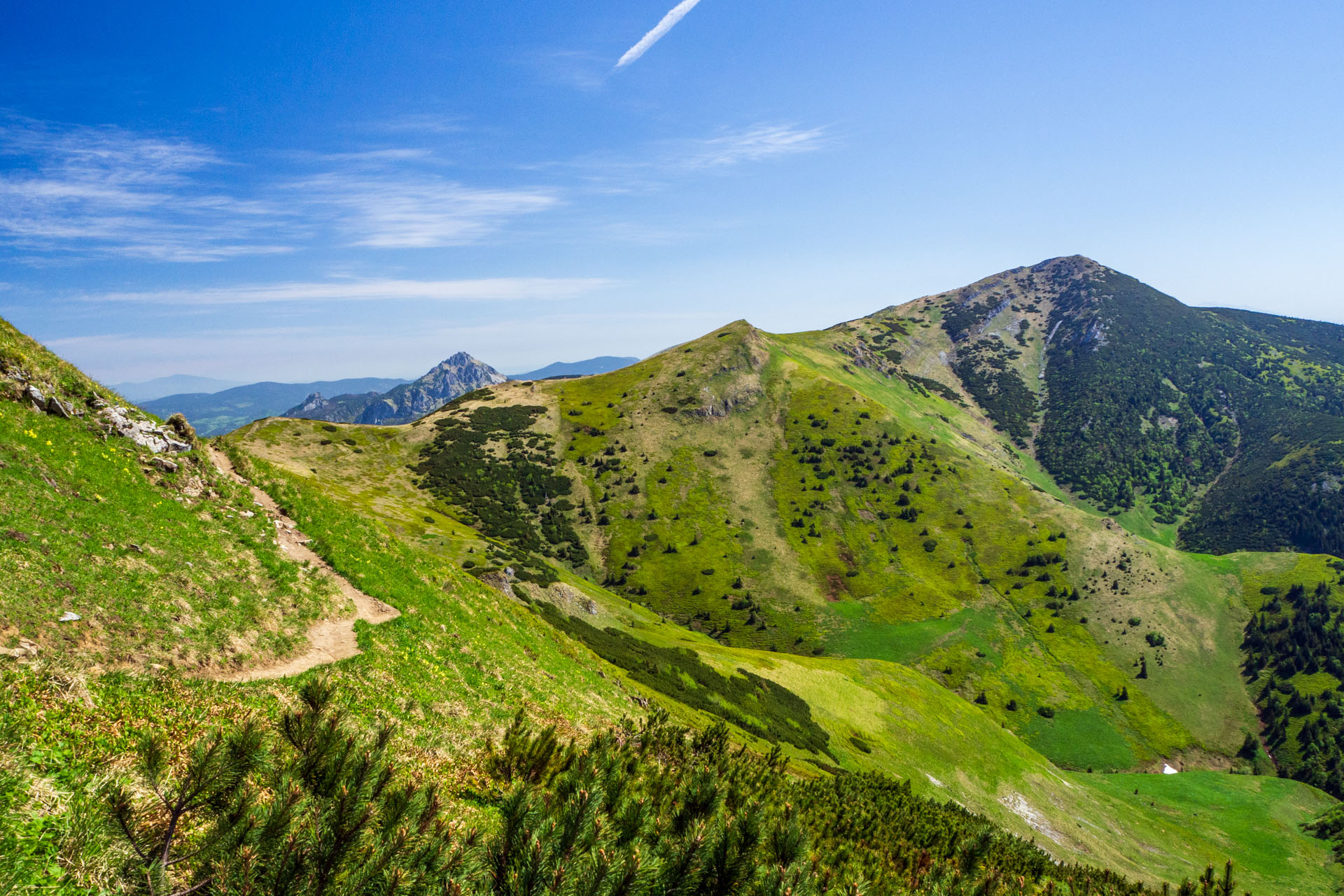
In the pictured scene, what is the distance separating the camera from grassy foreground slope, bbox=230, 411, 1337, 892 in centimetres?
6644

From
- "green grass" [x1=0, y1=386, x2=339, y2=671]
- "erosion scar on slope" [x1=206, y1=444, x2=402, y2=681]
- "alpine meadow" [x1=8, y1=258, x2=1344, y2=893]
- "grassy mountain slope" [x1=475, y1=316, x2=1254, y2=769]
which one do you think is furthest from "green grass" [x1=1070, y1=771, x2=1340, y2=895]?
"green grass" [x1=0, y1=386, x2=339, y2=671]

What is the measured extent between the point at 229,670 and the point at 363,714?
4786mm

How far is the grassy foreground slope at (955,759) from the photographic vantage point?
66438mm

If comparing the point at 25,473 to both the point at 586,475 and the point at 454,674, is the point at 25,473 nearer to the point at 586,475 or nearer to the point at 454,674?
the point at 454,674

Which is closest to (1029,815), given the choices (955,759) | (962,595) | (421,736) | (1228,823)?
(955,759)

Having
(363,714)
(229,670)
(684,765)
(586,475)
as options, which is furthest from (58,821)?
(586,475)

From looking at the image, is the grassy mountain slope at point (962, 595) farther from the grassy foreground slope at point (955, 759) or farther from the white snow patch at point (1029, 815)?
the white snow patch at point (1029, 815)

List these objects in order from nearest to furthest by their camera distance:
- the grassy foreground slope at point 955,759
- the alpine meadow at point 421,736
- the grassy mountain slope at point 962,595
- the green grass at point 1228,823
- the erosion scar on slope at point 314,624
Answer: the alpine meadow at point 421,736 → the erosion scar on slope at point 314,624 → the grassy foreground slope at point 955,759 → the green grass at point 1228,823 → the grassy mountain slope at point 962,595

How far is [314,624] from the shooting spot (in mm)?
22422

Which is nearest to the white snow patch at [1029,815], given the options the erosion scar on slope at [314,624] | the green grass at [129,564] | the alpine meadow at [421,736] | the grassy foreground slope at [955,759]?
the grassy foreground slope at [955,759]

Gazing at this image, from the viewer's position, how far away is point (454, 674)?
23969mm

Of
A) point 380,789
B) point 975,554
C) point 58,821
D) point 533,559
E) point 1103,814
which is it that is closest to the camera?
point 58,821

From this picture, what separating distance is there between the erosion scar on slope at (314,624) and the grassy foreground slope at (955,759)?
545cm

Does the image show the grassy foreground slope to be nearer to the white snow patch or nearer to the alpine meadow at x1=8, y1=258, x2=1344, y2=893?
the white snow patch
